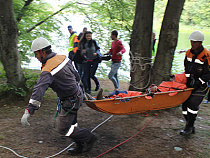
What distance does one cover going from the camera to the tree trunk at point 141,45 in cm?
534

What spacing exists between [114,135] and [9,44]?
11.5 feet

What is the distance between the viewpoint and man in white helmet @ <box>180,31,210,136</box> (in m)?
3.96

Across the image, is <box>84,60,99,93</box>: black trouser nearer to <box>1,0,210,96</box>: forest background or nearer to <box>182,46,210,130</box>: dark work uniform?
<box>1,0,210,96</box>: forest background

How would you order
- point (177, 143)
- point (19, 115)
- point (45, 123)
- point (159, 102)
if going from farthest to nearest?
point (19, 115), point (45, 123), point (159, 102), point (177, 143)

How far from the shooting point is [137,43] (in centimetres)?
549

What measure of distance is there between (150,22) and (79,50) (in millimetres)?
2393

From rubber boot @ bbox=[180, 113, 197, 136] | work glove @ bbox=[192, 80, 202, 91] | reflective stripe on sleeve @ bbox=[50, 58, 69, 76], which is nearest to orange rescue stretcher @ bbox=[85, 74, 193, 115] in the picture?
work glove @ bbox=[192, 80, 202, 91]

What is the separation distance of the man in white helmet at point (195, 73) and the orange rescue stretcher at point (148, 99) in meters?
0.14

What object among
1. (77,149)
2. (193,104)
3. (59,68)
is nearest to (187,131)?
(193,104)

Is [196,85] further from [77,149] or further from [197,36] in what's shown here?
[77,149]

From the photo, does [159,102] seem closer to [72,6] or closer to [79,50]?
[79,50]

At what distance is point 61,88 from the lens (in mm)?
3115

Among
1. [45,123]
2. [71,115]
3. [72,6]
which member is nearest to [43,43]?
[71,115]

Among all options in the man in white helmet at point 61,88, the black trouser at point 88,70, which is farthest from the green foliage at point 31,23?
the man in white helmet at point 61,88
